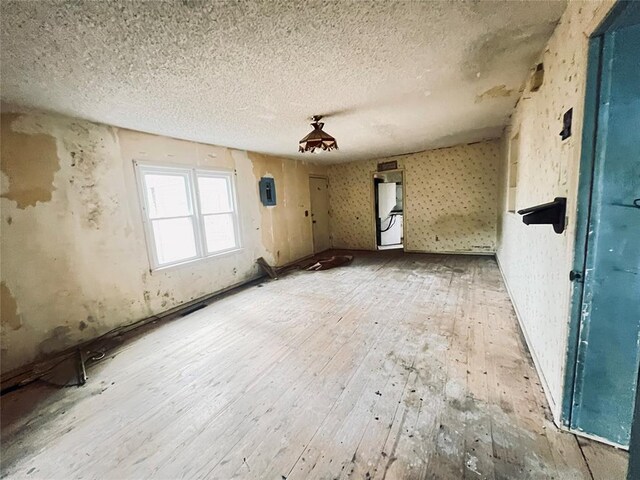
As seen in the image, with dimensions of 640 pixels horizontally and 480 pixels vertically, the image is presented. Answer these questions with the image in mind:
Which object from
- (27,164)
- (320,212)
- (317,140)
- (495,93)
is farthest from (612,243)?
(320,212)

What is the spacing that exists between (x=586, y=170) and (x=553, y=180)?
48 cm

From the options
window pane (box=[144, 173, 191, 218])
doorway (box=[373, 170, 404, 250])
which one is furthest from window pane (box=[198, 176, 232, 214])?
doorway (box=[373, 170, 404, 250])

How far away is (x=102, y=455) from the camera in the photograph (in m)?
1.41

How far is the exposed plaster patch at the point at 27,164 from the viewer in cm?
218

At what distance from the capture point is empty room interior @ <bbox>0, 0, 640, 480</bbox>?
1199 mm

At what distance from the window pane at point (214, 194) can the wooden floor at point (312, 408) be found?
1.77 metres

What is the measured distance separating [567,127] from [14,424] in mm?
3755

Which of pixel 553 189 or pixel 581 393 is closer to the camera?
pixel 581 393

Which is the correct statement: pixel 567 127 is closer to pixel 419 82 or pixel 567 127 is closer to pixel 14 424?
pixel 419 82

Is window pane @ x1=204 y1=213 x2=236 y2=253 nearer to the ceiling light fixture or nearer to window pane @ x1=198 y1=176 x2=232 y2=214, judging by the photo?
window pane @ x1=198 y1=176 x2=232 y2=214

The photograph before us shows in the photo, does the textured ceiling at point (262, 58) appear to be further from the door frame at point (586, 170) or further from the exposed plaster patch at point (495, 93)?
the door frame at point (586, 170)

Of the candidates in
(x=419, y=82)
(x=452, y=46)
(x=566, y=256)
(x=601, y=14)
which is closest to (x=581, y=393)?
(x=566, y=256)

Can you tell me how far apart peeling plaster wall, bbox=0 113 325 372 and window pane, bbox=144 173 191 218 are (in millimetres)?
204

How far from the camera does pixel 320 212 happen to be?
673 cm
